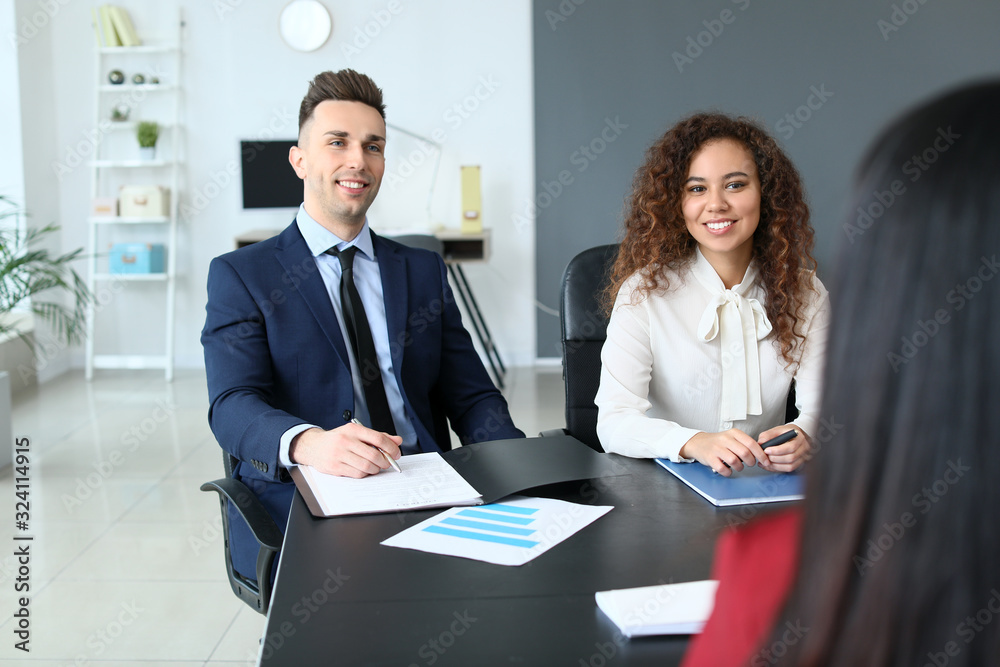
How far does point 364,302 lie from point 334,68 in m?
3.82

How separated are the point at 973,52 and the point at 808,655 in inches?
220

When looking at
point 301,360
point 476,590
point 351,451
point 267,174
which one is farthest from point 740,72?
point 476,590

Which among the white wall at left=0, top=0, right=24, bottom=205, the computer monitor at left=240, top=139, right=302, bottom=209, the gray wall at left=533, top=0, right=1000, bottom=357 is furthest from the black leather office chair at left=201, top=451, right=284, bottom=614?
the white wall at left=0, top=0, right=24, bottom=205

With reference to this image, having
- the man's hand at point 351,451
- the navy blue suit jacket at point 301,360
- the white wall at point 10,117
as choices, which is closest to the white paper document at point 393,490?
the man's hand at point 351,451

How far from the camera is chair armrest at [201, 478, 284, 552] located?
141 centimetres

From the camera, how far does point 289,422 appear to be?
1520mm

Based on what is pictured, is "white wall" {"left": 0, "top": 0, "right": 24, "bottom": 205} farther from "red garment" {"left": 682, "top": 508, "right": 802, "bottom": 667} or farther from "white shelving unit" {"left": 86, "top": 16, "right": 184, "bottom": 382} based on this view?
"red garment" {"left": 682, "top": 508, "right": 802, "bottom": 667}

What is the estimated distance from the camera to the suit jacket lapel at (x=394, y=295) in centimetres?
185

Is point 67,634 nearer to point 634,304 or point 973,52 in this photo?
point 634,304

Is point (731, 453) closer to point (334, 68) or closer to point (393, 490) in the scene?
point (393, 490)

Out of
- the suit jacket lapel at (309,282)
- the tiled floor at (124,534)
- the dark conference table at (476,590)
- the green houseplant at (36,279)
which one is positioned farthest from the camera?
the green houseplant at (36,279)

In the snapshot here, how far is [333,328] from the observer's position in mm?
1790

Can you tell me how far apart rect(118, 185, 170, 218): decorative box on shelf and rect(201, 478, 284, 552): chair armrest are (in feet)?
13.1

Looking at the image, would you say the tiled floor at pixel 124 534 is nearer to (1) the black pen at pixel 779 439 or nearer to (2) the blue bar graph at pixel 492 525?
(2) the blue bar graph at pixel 492 525
